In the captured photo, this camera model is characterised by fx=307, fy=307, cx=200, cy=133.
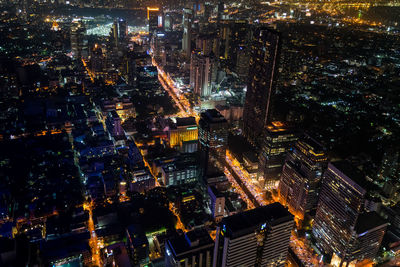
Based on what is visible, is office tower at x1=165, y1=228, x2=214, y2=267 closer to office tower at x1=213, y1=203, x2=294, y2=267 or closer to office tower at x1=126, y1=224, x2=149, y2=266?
office tower at x1=213, y1=203, x2=294, y2=267

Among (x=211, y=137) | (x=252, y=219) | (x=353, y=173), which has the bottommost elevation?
(x=211, y=137)

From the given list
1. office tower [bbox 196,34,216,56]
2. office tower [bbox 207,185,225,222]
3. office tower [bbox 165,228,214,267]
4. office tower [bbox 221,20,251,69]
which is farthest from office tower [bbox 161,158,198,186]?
office tower [bbox 221,20,251,69]

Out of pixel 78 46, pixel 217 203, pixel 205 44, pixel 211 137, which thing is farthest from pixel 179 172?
pixel 78 46

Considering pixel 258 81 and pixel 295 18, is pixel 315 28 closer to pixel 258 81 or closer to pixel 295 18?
pixel 295 18

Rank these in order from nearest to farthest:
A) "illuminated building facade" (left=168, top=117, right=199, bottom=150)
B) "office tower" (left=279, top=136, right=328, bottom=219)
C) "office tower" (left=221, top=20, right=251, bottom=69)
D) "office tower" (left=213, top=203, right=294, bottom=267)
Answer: "office tower" (left=213, top=203, right=294, bottom=267) < "office tower" (left=279, top=136, right=328, bottom=219) < "illuminated building facade" (left=168, top=117, right=199, bottom=150) < "office tower" (left=221, top=20, right=251, bottom=69)

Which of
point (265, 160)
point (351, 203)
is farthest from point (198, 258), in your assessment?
point (265, 160)

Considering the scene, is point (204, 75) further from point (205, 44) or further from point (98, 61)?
point (98, 61)
